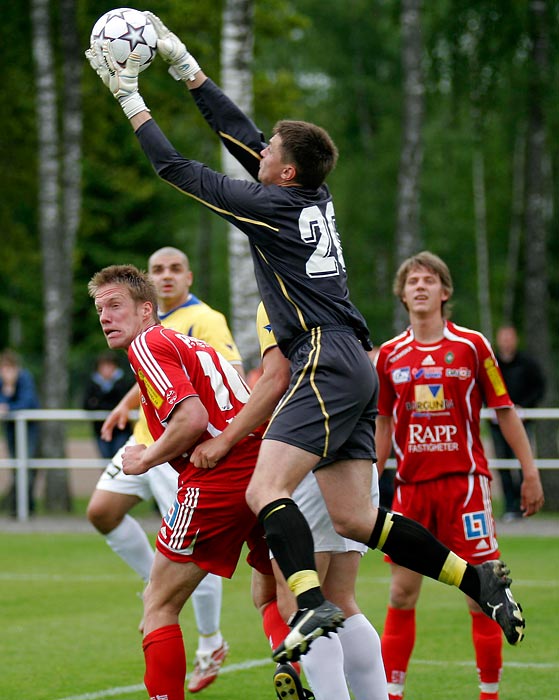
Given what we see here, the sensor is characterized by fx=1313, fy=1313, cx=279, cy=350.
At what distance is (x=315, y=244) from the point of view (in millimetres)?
5273

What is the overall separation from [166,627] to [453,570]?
119cm

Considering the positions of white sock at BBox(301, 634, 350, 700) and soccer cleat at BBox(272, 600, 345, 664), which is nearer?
soccer cleat at BBox(272, 600, 345, 664)

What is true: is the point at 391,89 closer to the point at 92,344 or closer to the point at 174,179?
the point at 92,344

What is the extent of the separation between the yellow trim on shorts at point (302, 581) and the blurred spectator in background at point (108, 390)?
11560 millimetres

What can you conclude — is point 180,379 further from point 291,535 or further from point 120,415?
point 120,415

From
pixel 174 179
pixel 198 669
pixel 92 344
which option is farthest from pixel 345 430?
pixel 92 344

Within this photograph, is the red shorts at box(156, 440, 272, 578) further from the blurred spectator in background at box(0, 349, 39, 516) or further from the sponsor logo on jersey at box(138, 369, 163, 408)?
the blurred spectator in background at box(0, 349, 39, 516)

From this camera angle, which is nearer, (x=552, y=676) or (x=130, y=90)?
(x=130, y=90)

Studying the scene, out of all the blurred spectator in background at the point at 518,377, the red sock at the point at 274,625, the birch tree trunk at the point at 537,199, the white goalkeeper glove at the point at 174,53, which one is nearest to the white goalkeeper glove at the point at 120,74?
the white goalkeeper glove at the point at 174,53

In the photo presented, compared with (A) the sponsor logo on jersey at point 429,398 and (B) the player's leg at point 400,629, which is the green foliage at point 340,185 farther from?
(B) the player's leg at point 400,629

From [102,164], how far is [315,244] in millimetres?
21454

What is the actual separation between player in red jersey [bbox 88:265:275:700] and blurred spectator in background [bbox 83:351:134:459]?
1089 cm

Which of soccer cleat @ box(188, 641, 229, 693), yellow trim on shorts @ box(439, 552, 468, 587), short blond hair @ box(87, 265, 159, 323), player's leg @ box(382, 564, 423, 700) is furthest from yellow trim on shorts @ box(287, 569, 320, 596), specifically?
soccer cleat @ box(188, 641, 229, 693)

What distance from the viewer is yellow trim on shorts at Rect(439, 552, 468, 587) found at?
5.32 meters
